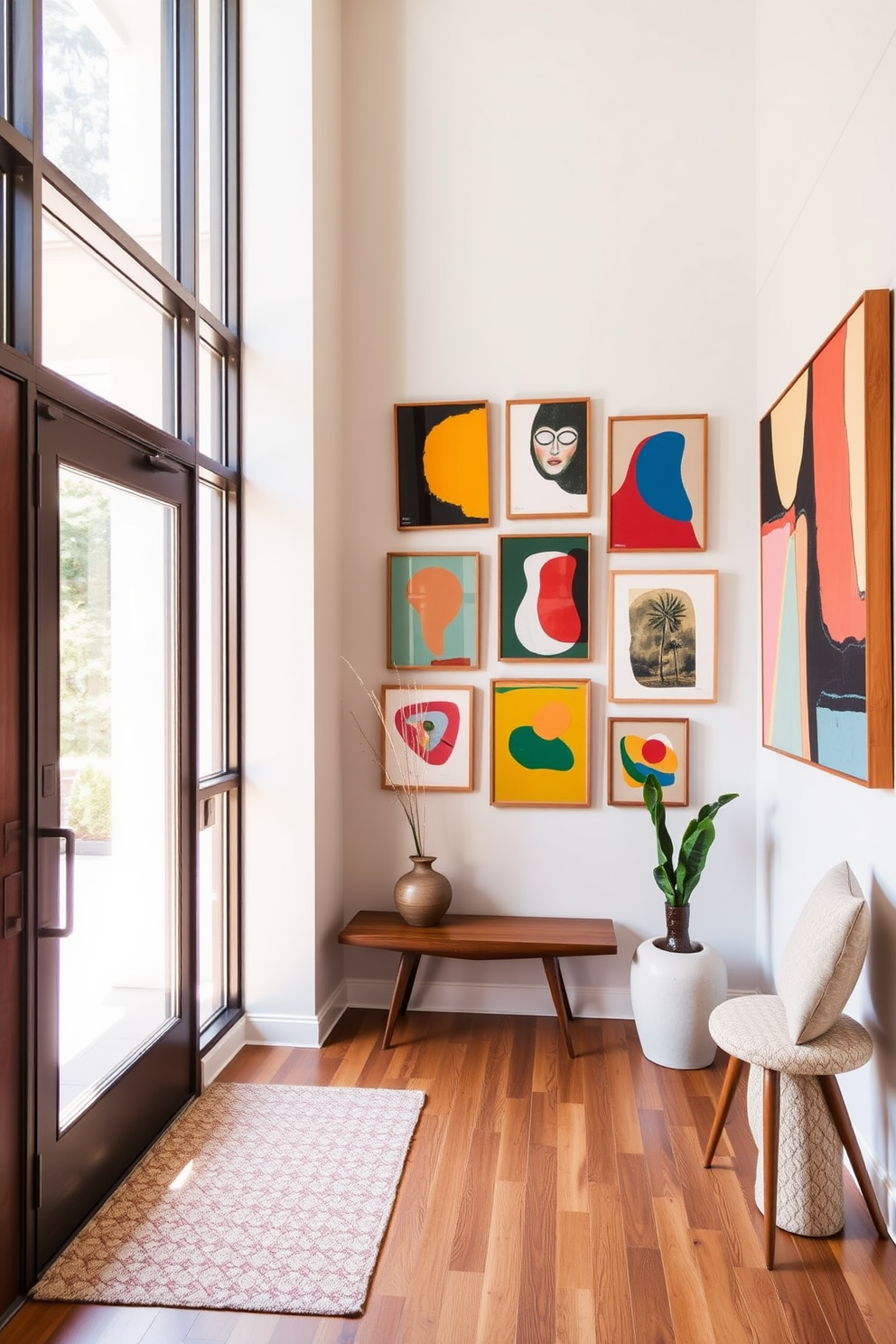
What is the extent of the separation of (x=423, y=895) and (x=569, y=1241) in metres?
1.30

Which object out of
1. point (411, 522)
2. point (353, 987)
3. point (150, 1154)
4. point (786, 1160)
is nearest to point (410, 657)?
point (411, 522)

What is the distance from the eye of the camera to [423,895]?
3.22m

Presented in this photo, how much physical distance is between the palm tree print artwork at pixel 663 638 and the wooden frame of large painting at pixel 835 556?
0.37 metres

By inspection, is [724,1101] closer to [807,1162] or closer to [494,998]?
[807,1162]

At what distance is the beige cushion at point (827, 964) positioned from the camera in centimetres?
195

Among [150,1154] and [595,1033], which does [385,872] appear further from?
[150,1154]

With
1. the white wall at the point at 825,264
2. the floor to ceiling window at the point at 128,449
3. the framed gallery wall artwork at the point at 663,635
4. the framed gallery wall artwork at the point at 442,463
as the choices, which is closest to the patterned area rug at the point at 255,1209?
the floor to ceiling window at the point at 128,449

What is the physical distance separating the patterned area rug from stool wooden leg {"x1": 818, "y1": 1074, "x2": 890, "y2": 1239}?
3.53ft

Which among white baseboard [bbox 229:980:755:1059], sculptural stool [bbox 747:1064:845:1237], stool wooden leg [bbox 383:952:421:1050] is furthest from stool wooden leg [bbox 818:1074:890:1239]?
stool wooden leg [bbox 383:952:421:1050]

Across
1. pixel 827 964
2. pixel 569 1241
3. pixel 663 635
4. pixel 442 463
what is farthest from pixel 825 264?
pixel 569 1241

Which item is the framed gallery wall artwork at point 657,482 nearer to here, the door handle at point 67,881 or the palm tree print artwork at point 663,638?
the palm tree print artwork at point 663,638

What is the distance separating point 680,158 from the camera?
338cm

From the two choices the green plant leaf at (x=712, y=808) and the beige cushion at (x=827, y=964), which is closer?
the beige cushion at (x=827, y=964)

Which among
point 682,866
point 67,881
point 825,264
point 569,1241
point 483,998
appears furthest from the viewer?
point 483,998
